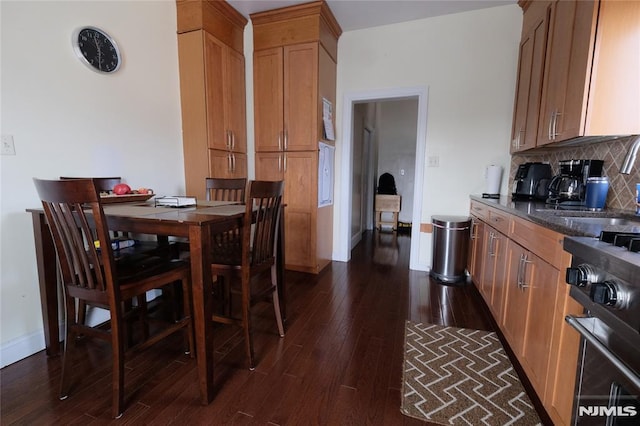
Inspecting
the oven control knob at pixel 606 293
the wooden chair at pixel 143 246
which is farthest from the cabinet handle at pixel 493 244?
the wooden chair at pixel 143 246

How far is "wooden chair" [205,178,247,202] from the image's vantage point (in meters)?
2.47

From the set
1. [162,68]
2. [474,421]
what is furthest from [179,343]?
[162,68]

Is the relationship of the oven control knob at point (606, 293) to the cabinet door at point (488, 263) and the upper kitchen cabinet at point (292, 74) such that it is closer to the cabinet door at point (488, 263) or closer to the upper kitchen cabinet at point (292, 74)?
the cabinet door at point (488, 263)

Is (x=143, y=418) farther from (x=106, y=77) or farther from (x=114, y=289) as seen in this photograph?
(x=106, y=77)

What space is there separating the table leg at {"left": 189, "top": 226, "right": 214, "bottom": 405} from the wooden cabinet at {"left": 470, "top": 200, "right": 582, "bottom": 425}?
4.86ft

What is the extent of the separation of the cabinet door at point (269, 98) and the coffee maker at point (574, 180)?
2422 mm

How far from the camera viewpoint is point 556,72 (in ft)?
6.24

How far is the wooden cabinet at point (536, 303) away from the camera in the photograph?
3.65ft

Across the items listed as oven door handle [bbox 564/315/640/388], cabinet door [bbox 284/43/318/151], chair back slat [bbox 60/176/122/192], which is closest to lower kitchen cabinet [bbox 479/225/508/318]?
oven door handle [bbox 564/315/640/388]

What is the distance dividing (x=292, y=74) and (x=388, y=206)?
3.36 metres

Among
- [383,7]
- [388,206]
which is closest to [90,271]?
[383,7]

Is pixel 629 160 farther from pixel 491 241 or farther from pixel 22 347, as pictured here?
pixel 22 347

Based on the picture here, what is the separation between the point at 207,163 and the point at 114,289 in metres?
1.70

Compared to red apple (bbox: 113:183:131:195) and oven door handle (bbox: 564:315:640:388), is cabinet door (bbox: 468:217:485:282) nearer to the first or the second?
oven door handle (bbox: 564:315:640:388)
